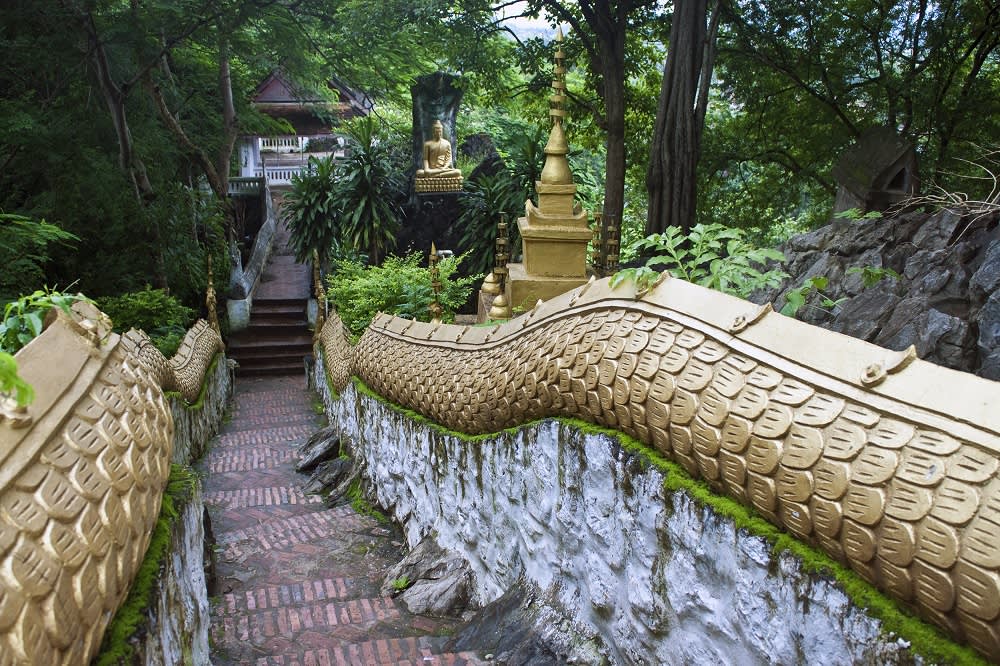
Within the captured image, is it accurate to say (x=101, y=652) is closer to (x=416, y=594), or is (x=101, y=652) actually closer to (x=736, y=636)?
(x=736, y=636)

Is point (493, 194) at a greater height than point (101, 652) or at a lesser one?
greater

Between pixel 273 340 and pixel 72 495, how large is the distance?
1449cm

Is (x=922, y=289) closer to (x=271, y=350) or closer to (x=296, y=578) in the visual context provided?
(x=296, y=578)

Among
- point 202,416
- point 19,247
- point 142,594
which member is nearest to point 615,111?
point 202,416

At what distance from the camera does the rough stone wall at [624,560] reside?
83.0 inches

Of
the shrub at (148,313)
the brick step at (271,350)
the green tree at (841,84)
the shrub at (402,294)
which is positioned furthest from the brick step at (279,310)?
the green tree at (841,84)

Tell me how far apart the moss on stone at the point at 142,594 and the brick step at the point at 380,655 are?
1.04 m

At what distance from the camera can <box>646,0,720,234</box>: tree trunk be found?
327 inches

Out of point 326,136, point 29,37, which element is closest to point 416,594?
point 29,37

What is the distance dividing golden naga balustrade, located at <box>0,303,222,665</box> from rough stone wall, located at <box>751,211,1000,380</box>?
314 cm

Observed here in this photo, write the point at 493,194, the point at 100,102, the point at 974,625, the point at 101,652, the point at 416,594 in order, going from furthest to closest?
1. the point at 493,194
2. the point at 100,102
3. the point at 416,594
4. the point at 101,652
5. the point at 974,625

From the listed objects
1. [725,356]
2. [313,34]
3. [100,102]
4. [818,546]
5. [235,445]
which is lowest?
[235,445]

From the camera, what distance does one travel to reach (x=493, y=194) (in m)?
13.6

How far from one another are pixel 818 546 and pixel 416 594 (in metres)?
2.91
